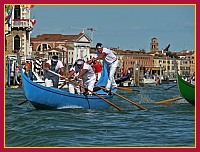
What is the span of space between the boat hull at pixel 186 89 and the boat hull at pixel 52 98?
2.00m

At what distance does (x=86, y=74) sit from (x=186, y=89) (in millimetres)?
2473

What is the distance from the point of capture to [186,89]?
13133 mm

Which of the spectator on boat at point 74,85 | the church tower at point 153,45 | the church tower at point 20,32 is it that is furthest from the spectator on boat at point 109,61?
the church tower at point 153,45

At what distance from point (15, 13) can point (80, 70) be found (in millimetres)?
31140

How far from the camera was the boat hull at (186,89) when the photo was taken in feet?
42.8

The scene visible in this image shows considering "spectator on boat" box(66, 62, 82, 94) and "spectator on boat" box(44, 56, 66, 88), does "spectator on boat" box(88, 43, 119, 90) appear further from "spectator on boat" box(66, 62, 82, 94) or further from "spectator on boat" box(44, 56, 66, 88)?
"spectator on boat" box(44, 56, 66, 88)

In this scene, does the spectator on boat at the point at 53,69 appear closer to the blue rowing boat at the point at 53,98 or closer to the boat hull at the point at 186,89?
the blue rowing boat at the point at 53,98

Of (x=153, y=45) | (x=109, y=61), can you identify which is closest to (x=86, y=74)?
(x=109, y=61)

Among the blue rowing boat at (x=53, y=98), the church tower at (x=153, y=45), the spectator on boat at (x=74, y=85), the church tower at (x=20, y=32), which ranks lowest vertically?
the blue rowing boat at (x=53, y=98)

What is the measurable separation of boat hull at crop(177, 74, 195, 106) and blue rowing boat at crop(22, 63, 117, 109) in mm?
1912

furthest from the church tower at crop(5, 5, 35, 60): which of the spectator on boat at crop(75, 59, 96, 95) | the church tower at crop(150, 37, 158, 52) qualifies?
the church tower at crop(150, 37, 158, 52)

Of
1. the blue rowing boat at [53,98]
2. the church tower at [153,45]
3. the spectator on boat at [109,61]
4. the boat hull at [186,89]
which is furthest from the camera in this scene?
the church tower at [153,45]

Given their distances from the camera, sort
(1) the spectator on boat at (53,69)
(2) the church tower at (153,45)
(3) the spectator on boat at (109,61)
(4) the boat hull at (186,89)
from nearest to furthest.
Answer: (1) the spectator on boat at (53,69), (3) the spectator on boat at (109,61), (4) the boat hull at (186,89), (2) the church tower at (153,45)

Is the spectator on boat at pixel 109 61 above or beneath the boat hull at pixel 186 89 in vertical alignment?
above
